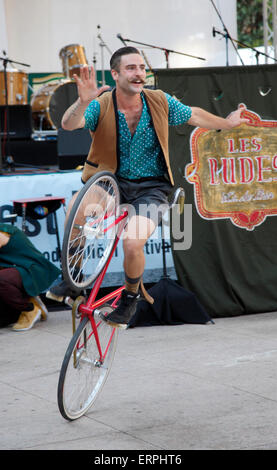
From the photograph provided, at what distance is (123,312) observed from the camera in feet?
13.6

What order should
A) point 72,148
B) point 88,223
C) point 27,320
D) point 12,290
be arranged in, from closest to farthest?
point 88,223 < point 12,290 < point 27,320 < point 72,148

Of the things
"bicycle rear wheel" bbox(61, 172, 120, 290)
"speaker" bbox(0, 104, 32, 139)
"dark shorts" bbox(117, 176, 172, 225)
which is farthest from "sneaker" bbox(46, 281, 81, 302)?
"speaker" bbox(0, 104, 32, 139)

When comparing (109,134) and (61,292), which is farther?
(109,134)

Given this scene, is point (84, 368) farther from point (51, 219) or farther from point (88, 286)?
point (51, 219)

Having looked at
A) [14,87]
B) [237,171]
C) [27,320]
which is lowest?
[27,320]

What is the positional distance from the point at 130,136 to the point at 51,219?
3320 mm

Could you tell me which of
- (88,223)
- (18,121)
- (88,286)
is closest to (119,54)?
(88,223)

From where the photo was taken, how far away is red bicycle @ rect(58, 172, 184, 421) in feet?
12.6

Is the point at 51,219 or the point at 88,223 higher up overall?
the point at 88,223

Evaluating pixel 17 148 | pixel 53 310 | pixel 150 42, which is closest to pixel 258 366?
pixel 53 310

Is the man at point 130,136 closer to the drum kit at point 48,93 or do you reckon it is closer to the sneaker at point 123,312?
the sneaker at point 123,312
